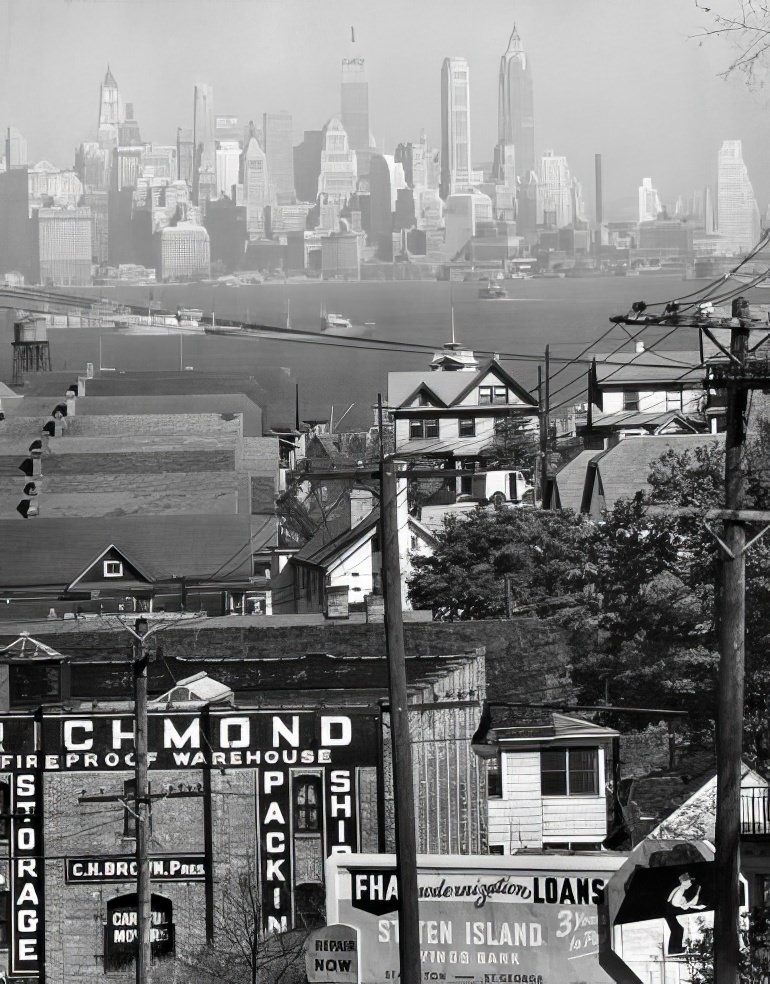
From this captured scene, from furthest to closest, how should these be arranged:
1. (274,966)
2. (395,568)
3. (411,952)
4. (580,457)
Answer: (580,457) < (274,966) < (395,568) < (411,952)

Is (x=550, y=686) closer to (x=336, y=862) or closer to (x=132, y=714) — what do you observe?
(x=132, y=714)

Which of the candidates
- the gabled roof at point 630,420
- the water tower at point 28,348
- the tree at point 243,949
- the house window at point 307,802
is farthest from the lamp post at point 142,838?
the water tower at point 28,348

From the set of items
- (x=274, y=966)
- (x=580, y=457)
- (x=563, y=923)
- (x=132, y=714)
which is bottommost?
(x=274, y=966)

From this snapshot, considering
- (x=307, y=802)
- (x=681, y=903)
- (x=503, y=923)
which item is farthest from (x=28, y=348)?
(x=681, y=903)

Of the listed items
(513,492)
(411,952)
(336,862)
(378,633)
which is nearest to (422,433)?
(513,492)

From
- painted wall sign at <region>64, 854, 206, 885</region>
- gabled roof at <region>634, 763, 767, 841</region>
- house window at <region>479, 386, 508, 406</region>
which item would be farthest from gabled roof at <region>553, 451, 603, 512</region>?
gabled roof at <region>634, 763, 767, 841</region>

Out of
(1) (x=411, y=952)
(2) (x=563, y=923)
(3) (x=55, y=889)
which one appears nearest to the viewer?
(1) (x=411, y=952)
